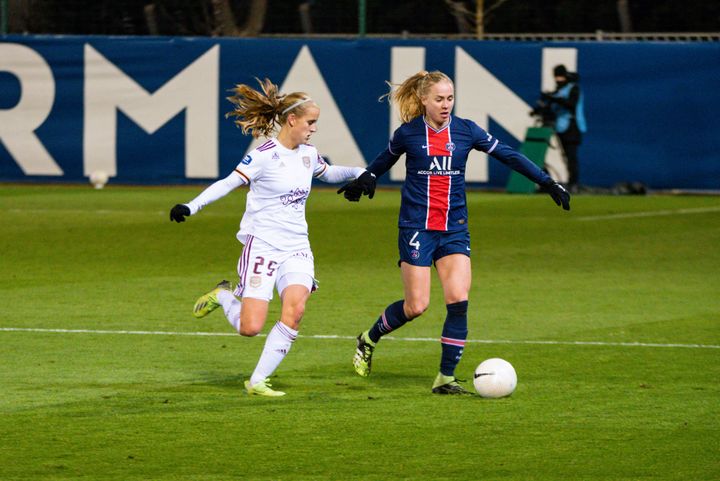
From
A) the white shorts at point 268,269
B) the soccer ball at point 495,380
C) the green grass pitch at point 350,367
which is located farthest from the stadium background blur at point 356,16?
the soccer ball at point 495,380

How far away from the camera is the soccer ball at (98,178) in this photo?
23.5m

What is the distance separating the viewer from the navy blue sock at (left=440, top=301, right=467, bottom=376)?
8.23 m

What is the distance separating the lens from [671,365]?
9273mm

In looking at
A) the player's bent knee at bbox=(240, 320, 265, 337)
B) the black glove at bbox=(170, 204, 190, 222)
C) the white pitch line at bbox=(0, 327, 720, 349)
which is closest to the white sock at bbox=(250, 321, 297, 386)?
the player's bent knee at bbox=(240, 320, 265, 337)

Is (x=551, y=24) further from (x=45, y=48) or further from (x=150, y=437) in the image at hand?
(x=150, y=437)

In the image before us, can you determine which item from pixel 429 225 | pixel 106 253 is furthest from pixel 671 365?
pixel 106 253

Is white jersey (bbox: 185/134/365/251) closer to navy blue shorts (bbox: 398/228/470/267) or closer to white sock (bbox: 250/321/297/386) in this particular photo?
white sock (bbox: 250/321/297/386)

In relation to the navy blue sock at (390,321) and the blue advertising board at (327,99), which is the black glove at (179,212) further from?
the blue advertising board at (327,99)

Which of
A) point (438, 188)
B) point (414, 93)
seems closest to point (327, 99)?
point (414, 93)

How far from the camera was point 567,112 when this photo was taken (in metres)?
22.4

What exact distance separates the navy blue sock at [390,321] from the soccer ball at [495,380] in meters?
0.76

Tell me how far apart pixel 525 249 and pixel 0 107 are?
10895 mm

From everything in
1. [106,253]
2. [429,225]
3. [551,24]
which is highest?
[551,24]

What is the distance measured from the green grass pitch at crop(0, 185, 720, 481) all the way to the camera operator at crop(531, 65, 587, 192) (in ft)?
16.3
